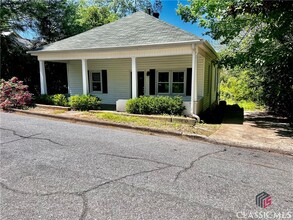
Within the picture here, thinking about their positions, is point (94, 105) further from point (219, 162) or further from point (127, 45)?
point (219, 162)

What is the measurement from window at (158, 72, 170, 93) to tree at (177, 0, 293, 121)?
303 cm

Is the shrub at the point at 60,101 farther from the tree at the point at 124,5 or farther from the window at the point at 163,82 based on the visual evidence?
the tree at the point at 124,5

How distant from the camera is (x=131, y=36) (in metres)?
11.1

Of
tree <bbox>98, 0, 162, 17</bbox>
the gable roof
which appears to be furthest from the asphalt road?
tree <bbox>98, 0, 162, 17</bbox>

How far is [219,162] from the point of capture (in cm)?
455

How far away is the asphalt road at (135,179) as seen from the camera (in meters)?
2.81

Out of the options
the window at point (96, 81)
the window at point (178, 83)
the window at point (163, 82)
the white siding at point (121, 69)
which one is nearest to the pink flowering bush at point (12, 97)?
the white siding at point (121, 69)

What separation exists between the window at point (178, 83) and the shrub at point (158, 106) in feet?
8.14

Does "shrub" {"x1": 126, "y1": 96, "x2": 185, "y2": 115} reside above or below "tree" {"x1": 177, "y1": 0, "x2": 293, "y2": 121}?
below

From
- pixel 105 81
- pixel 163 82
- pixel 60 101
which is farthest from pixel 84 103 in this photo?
pixel 163 82

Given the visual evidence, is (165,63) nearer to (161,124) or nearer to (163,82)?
(163,82)

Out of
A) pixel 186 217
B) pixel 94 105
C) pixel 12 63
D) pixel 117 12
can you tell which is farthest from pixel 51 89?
pixel 117 12

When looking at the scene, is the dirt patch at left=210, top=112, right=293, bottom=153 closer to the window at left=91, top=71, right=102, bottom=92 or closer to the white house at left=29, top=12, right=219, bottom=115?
the white house at left=29, top=12, right=219, bottom=115

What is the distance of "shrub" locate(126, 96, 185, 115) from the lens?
359 inches
